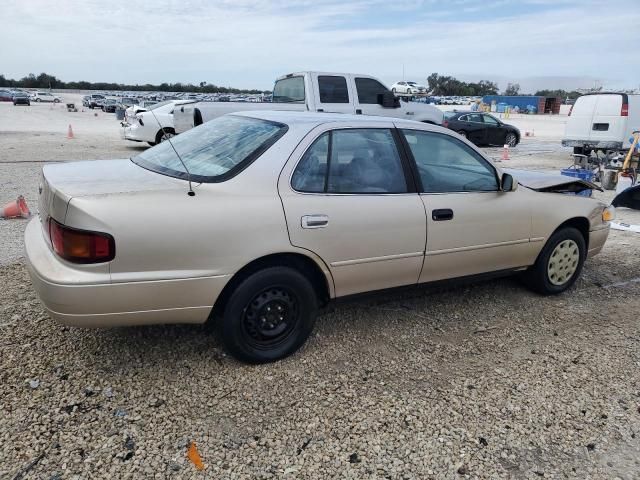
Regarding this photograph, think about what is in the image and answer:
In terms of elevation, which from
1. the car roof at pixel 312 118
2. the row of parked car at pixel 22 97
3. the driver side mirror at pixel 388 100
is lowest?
the car roof at pixel 312 118

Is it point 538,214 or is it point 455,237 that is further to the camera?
point 538,214

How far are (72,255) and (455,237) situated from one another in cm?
249

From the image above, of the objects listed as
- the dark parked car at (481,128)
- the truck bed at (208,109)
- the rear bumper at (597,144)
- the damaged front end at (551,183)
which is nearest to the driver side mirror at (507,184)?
the damaged front end at (551,183)

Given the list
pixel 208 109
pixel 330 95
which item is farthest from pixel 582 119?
pixel 208 109

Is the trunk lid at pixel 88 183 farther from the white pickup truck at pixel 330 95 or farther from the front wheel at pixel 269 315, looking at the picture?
the white pickup truck at pixel 330 95

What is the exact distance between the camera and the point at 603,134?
12453 mm

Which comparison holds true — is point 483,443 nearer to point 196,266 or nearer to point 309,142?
point 196,266

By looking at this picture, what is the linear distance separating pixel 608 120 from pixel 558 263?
9727 millimetres

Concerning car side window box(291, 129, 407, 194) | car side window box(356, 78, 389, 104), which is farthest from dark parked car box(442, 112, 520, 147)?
car side window box(291, 129, 407, 194)

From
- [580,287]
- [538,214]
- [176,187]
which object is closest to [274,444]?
[176,187]

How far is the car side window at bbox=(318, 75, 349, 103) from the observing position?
421 inches

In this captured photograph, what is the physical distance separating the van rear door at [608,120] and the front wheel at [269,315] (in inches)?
463

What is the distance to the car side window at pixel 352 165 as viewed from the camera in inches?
128

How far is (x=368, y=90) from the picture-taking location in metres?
11.2
